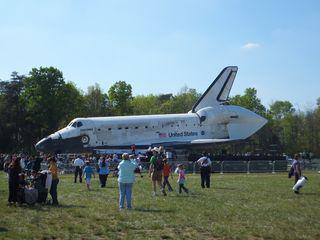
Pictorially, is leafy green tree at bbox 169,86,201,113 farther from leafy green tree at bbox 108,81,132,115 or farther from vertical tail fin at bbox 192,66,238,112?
vertical tail fin at bbox 192,66,238,112

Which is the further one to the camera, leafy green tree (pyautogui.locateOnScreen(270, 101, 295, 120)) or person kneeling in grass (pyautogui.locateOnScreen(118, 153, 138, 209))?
leafy green tree (pyautogui.locateOnScreen(270, 101, 295, 120))

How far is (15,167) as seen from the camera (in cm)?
1650

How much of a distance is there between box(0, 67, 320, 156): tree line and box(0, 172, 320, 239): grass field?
155 feet

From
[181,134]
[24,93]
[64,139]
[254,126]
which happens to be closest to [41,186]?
[64,139]

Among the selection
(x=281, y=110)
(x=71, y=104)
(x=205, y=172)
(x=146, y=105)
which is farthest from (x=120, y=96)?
(x=205, y=172)

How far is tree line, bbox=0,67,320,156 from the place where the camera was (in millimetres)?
75000

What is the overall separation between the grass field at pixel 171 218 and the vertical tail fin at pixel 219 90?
38.6 m

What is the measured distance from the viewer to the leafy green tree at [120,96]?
87.2 m

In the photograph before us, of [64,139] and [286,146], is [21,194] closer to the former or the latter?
[64,139]

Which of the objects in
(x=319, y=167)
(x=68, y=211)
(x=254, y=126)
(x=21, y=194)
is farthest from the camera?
(x=254, y=126)

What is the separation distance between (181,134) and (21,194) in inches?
1466

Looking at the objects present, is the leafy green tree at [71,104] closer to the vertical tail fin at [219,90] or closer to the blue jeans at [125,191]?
the vertical tail fin at [219,90]

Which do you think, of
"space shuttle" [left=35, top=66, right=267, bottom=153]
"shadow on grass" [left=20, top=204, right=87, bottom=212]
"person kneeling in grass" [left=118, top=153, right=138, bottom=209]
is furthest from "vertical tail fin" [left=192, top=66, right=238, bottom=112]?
"shadow on grass" [left=20, top=204, right=87, bottom=212]

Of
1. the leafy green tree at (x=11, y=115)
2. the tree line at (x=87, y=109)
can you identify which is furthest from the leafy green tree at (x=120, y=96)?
the leafy green tree at (x=11, y=115)
